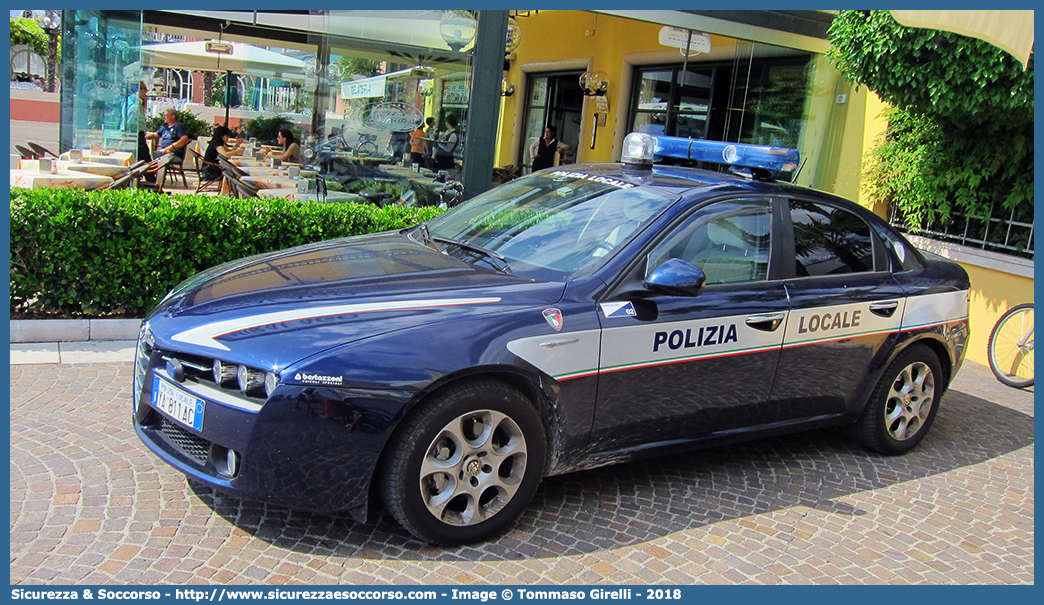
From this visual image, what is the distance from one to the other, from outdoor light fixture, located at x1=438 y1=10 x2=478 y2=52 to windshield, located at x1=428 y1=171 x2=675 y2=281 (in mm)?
4163

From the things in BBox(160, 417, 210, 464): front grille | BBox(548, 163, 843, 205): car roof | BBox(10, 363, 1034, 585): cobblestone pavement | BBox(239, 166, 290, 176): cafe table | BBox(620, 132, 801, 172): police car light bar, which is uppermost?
BBox(620, 132, 801, 172): police car light bar

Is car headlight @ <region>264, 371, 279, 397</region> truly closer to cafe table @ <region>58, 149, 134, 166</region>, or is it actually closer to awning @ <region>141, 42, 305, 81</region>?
cafe table @ <region>58, 149, 134, 166</region>

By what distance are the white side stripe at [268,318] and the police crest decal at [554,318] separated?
0.40 meters

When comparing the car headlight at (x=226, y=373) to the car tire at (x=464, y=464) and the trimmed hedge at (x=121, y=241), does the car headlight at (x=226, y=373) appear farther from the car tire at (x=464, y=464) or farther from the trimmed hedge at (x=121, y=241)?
the trimmed hedge at (x=121, y=241)

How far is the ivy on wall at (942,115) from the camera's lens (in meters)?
7.05

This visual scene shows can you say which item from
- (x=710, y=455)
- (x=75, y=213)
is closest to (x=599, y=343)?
(x=710, y=455)

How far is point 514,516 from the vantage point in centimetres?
372

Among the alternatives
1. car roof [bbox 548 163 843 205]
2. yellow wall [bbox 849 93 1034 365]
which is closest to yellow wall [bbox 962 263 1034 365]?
yellow wall [bbox 849 93 1034 365]

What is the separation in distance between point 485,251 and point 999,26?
4278 millimetres

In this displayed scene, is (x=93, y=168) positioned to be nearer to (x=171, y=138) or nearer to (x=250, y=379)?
(x=171, y=138)

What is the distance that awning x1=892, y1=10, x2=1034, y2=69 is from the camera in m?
6.00

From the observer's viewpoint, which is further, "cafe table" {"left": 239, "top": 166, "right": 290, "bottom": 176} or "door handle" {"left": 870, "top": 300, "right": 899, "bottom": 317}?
"cafe table" {"left": 239, "top": 166, "right": 290, "bottom": 176}

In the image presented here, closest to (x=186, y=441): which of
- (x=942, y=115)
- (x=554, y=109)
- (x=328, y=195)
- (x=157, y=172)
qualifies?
(x=328, y=195)

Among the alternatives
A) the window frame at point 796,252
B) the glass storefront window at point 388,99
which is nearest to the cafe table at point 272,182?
the glass storefront window at point 388,99
